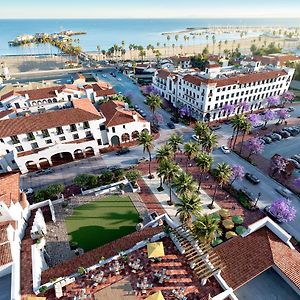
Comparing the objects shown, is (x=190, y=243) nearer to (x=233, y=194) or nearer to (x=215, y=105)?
(x=233, y=194)

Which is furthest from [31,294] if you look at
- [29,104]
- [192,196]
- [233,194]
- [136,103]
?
[136,103]

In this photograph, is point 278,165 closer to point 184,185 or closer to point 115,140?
point 184,185

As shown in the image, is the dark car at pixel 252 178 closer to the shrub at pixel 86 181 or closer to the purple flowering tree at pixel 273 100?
the shrub at pixel 86 181

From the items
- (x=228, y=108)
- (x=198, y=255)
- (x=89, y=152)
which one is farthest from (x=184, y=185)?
(x=228, y=108)

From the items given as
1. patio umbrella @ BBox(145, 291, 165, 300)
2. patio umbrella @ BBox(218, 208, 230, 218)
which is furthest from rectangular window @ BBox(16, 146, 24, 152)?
patio umbrella @ BBox(145, 291, 165, 300)

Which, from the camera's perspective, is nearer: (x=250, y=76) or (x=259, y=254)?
(x=259, y=254)

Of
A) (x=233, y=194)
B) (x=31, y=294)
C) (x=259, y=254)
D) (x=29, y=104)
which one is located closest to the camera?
(x=31, y=294)
